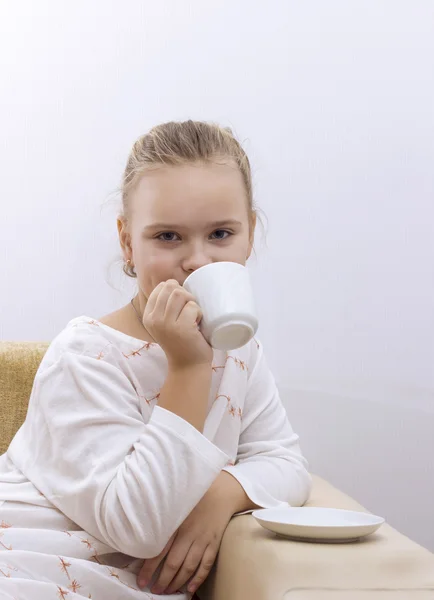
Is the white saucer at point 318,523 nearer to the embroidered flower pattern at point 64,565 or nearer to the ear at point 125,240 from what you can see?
the embroidered flower pattern at point 64,565

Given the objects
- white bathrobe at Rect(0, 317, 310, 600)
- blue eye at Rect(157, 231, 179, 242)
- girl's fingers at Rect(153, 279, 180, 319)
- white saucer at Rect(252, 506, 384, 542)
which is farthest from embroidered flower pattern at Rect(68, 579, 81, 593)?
blue eye at Rect(157, 231, 179, 242)

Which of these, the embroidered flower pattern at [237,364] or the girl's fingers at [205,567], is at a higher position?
the embroidered flower pattern at [237,364]

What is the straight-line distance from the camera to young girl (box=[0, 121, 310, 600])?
91 centimetres

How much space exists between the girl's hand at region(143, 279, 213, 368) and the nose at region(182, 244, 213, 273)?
0.06 meters

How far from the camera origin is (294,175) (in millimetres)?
1803

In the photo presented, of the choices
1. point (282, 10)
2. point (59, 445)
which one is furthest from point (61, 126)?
point (59, 445)

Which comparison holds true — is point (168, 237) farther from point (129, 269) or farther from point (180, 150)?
point (129, 269)

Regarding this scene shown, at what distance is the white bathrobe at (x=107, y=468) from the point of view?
0.90 m

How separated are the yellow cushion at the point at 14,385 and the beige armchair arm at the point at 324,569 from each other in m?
0.56

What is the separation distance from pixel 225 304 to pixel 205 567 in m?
0.35

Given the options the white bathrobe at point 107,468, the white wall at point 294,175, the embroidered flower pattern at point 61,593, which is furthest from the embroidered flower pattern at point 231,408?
the white wall at point 294,175

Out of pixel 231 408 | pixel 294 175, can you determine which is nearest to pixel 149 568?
pixel 231 408

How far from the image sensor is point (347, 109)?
1.81 metres

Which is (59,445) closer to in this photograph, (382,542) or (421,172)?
(382,542)
